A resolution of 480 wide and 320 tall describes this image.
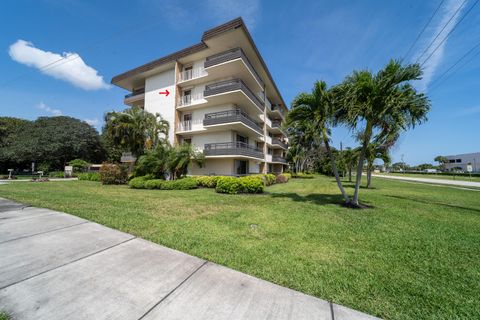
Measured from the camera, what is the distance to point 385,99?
7.69 m

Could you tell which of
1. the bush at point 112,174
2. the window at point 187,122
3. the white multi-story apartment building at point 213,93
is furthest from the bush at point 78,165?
the window at point 187,122

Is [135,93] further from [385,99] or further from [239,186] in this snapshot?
[385,99]

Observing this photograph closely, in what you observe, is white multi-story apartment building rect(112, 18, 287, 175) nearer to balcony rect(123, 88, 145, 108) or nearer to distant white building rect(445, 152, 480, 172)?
balcony rect(123, 88, 145, 108)

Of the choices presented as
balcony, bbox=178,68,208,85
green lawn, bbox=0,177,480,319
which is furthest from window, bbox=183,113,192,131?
green lawn, bbox=0,177,480,319

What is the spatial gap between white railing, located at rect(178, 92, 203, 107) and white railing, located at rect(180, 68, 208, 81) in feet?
5.88

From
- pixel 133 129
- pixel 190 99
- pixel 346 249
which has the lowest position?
pixel 346 249

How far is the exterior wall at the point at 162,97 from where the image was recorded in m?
20.6

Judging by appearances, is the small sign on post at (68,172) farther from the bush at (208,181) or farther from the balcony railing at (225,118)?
the bush at (208,181)

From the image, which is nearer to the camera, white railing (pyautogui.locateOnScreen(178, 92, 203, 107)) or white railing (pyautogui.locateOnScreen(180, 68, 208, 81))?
white railing (pyautogui.locateOnScreen(180, 68, 208, 81))

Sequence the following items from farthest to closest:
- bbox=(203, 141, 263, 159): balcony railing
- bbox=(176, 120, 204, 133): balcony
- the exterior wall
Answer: the exterior wall → bbox=(176, 120, 204, 133): balcony → bbox=(203, 141, 263, 159): balcony railing

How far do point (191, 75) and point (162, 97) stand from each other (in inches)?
173

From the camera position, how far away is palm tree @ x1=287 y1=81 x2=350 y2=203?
889cm

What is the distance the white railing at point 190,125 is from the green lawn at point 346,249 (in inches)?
531

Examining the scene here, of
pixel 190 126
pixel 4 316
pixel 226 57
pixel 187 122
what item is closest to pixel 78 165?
pixel 187 122
